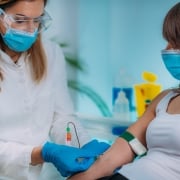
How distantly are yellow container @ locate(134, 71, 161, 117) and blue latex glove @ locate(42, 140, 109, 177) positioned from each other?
0.92 metres

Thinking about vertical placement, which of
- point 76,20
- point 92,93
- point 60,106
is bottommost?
point 92,93

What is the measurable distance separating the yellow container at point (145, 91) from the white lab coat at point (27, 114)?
69cm

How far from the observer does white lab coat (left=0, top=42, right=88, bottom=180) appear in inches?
69.6

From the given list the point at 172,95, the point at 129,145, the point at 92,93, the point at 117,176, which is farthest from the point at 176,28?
the point at 92,93

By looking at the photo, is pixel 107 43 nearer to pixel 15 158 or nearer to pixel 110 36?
pixel 110 36

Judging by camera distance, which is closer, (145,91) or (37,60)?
(37,60)

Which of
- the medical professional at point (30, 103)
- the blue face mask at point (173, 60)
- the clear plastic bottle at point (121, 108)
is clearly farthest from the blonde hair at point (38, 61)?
the clear plastic bottle at point (121, 108)

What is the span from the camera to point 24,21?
1820 mm

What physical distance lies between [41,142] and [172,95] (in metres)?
0.66

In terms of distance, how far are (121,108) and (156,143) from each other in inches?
39.0

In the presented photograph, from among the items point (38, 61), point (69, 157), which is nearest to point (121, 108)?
point (38, 61)

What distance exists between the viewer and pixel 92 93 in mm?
2924

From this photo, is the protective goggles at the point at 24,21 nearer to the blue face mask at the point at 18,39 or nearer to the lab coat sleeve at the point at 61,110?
the blue face mask at the point at 18,39

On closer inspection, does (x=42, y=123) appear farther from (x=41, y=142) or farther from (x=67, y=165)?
(x=67, y=165)
